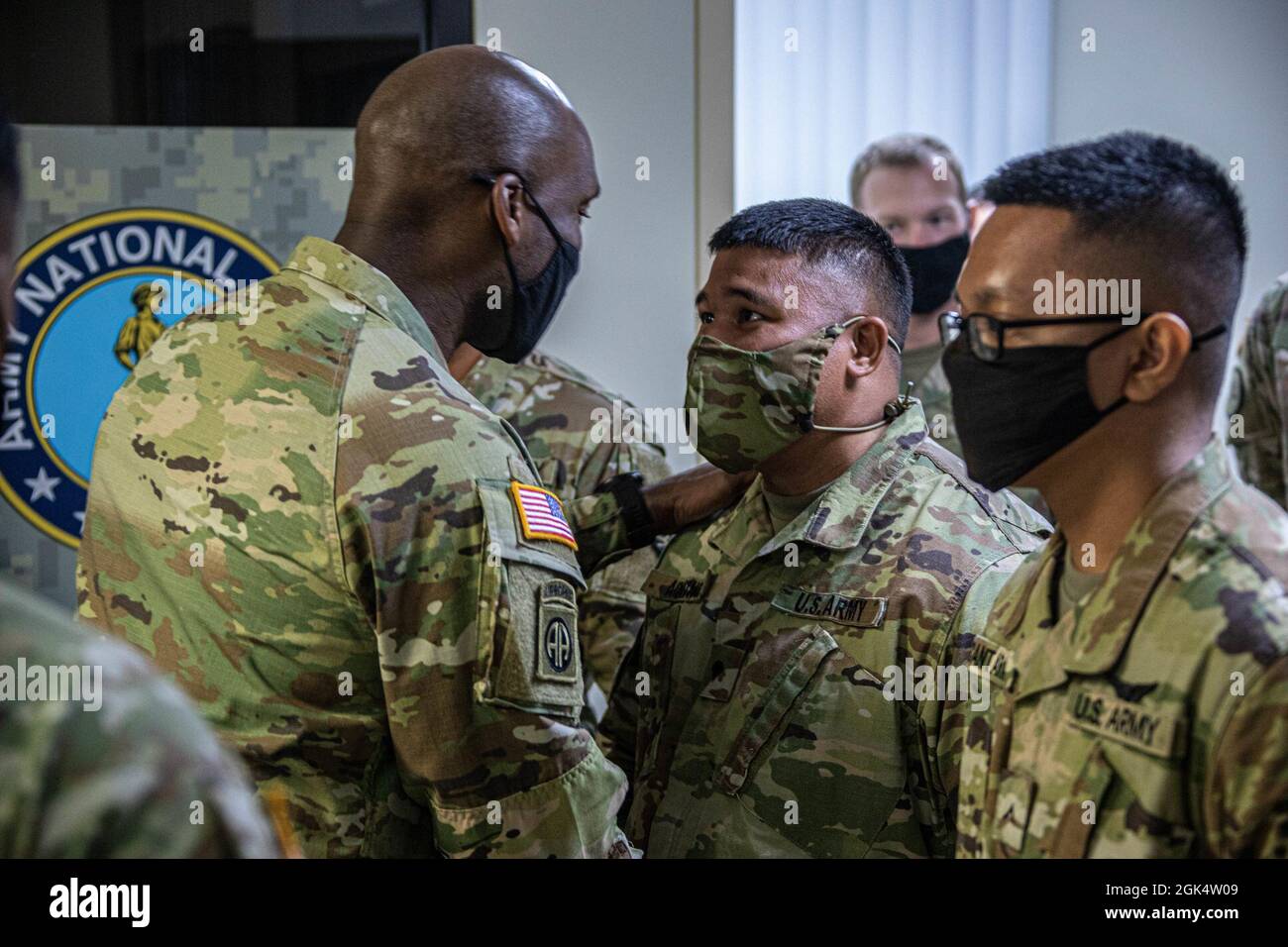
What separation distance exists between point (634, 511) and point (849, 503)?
0.43m

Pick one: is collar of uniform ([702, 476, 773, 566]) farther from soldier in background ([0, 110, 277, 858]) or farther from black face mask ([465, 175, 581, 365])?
soldier in background ([0, 110, 277, 858])

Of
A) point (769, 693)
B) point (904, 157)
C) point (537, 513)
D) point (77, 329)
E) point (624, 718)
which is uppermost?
point (904, 157)

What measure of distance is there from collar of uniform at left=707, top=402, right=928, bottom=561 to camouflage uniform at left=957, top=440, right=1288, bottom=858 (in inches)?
23.9

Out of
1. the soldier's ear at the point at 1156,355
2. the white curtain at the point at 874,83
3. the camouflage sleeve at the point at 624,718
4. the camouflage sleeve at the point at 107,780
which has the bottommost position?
the camouflage sleeve at the point at 624,718

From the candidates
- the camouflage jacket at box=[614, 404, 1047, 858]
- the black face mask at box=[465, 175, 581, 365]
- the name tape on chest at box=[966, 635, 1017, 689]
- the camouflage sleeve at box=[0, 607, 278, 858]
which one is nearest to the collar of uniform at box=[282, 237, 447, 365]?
the black face mask at box=[465, 175, 581, 365]

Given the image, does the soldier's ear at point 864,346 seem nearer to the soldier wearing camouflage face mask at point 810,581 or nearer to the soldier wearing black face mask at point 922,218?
the soldier wearing camouflage face mask at point 810,581

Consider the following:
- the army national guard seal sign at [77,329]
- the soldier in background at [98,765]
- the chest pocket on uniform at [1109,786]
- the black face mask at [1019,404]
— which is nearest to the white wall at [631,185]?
the army national guard seal sign at [77,329]

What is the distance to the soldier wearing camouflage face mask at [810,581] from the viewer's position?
1.86 metres

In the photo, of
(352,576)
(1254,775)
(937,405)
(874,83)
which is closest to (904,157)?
(874,83)

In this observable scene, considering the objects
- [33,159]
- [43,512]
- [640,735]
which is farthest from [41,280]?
[640,735]

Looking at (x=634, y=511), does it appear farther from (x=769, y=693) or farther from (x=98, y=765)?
(x=98, y=765)

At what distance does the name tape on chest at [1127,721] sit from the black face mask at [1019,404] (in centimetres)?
29

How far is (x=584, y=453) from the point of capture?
113 inches

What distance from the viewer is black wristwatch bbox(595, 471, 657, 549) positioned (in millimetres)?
2270
